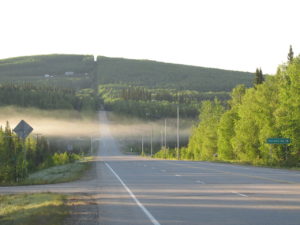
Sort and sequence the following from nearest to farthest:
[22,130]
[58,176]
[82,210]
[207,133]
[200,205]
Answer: [82,210]
[200,205]
[22,130]
[58,176]
[207,133]

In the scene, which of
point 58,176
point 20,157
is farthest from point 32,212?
point 20,157

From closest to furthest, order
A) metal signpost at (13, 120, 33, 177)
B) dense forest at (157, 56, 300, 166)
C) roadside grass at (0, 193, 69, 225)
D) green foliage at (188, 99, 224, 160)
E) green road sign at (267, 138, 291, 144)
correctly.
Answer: roadside grass at (0, 193, 69, 225), metal signpost at (13, 120, 33, 177), green road sign at (267, 138, 291, 144), dense forest at (157, 56, 300, 166), green foliage at (188, 99, 224, 160)

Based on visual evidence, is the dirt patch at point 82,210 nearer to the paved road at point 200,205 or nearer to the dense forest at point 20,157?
the paved road at point 200,205

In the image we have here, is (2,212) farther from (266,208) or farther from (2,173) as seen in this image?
(2,173)

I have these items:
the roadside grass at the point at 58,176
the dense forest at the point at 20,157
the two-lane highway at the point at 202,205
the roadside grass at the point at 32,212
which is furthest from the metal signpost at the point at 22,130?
the roadside grass at the point at 32,212

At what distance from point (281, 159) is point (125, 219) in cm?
5230

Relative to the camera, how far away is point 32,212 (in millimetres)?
17641

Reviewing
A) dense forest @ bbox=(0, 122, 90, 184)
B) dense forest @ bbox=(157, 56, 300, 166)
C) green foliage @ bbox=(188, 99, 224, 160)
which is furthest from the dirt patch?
green foliage @ bbox=(188, 99, 224, 160)

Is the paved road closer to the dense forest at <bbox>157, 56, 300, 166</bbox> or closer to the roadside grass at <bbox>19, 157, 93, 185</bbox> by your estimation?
the roadside grass at <bbox>19, 157, 93, 185</bbox>

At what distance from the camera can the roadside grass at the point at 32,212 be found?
1558 cm

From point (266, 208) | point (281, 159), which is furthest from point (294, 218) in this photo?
point (281, 159)

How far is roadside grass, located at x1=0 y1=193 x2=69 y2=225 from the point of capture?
613 inches

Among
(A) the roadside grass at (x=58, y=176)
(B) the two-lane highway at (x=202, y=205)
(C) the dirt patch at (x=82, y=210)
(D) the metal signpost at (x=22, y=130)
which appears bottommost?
(A) the roadside grass at (x=58, y=176)

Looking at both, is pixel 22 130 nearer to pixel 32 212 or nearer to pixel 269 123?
pixel 32 212
